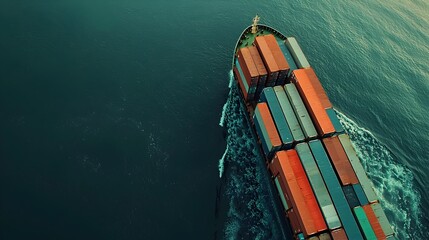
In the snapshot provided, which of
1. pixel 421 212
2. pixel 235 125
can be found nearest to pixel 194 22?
pixel 235 125

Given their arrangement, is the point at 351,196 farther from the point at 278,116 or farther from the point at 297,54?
the point at 297,54

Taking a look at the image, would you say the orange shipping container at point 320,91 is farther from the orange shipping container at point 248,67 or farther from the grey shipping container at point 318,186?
the orange shipping container at point 248,67

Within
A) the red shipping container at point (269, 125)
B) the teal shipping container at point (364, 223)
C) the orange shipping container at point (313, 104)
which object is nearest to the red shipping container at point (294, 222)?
the teal shipping container at point (364, 223)

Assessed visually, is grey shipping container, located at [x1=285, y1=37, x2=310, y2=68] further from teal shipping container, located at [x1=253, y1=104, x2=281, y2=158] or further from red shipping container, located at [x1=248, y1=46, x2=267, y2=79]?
teal shipping container, located at [x1=253, y1=104, x2=281, y2=158]

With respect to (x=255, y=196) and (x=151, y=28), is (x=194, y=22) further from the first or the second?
(x=255, y=196)

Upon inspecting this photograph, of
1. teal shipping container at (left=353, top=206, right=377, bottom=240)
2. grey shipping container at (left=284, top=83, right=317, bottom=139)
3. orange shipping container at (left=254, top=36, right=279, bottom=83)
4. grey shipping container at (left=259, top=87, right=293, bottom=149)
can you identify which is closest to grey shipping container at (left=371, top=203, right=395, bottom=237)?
teal shipping container at (left=353, top=206, right=377, bottom=240)
